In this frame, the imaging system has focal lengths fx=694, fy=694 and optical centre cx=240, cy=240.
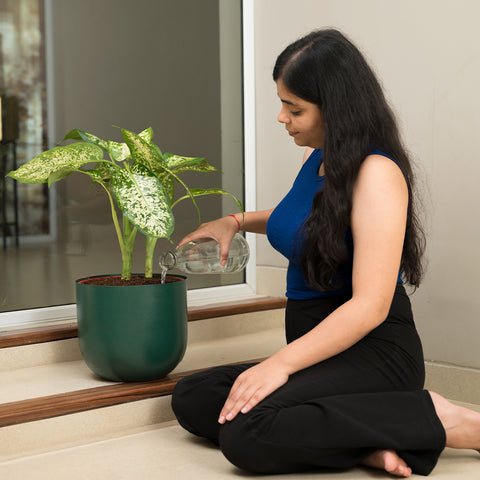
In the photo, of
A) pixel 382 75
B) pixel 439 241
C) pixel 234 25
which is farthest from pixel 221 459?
pixel 234 25

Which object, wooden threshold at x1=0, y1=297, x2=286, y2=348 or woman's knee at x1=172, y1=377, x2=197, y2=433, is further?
wooden threshold at x1=0, y1=297, x2=286, y2=348

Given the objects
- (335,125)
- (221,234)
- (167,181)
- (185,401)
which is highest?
(335,125)

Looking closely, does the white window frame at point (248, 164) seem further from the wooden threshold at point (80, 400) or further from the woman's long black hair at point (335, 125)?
the woman's long black hair at point (335, 125)

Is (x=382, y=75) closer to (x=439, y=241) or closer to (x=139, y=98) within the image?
(x=439, y=241)

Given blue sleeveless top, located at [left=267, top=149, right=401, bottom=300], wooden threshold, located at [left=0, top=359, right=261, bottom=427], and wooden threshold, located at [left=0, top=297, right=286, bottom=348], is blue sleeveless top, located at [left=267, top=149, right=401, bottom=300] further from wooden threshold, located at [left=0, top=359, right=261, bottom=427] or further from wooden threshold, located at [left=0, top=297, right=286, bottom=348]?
wooden threshold, located at [left=0, top=297, right=286, bottom=348]

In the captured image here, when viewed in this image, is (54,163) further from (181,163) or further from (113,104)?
(113,104)

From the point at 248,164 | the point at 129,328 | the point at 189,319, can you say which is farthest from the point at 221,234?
the point at 248,164

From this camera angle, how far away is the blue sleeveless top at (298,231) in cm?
155

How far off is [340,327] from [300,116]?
0.47 metres

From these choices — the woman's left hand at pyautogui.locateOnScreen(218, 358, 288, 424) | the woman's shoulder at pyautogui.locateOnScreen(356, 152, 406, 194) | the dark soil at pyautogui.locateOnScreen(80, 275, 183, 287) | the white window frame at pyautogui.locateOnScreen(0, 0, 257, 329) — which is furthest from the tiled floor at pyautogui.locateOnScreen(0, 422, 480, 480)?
the white window frame at pyautogui.locateOnScreen(0, 0, 257, 329)

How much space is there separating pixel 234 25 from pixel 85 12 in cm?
64

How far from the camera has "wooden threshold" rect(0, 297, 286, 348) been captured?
200cm

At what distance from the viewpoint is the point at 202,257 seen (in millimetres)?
1991

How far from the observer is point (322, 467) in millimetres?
1478
